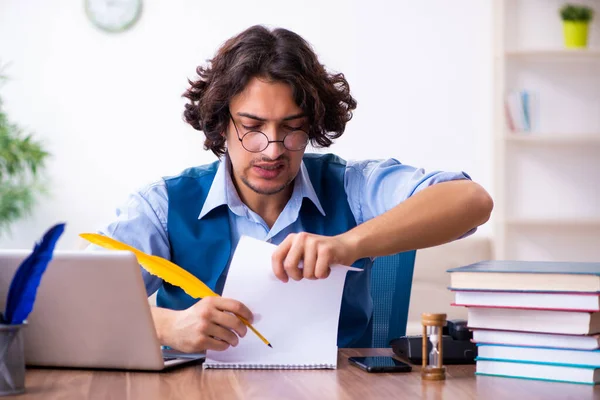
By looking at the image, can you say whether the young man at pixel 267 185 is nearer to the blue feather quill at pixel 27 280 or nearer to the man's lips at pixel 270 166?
the man's lips at pixel 270 166

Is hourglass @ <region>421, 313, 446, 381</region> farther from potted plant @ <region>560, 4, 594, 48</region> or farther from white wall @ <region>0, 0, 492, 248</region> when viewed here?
potted plant @ <region>560, 4, 594, 48</region>

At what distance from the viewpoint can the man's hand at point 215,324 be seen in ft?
4.04

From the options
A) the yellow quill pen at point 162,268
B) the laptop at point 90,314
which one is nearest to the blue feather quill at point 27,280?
the laptop at point 90,314

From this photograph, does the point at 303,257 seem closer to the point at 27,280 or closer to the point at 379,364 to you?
the point at 379,364

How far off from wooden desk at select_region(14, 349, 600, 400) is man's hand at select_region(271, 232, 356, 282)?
0.15 metres

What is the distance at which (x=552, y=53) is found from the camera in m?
4.26

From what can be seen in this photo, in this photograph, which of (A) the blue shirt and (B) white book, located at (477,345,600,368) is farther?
(A) the blue shirt

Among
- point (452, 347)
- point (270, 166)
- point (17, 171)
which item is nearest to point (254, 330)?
point (452, 347)

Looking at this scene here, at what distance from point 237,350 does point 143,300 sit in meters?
0.20

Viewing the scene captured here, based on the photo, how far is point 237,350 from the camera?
126 cm

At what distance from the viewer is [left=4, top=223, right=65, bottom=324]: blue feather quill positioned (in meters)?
1.00

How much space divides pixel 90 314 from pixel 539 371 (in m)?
0.66

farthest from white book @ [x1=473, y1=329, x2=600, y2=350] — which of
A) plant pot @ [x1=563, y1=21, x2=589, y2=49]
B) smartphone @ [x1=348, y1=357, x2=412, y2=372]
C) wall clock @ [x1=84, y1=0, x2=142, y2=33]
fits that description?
wall clock @ [x1=84, y1=0, x2=142, y2=33]

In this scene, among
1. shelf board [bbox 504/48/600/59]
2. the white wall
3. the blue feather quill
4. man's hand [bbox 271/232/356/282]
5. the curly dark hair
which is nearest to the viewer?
the blue feather quill
